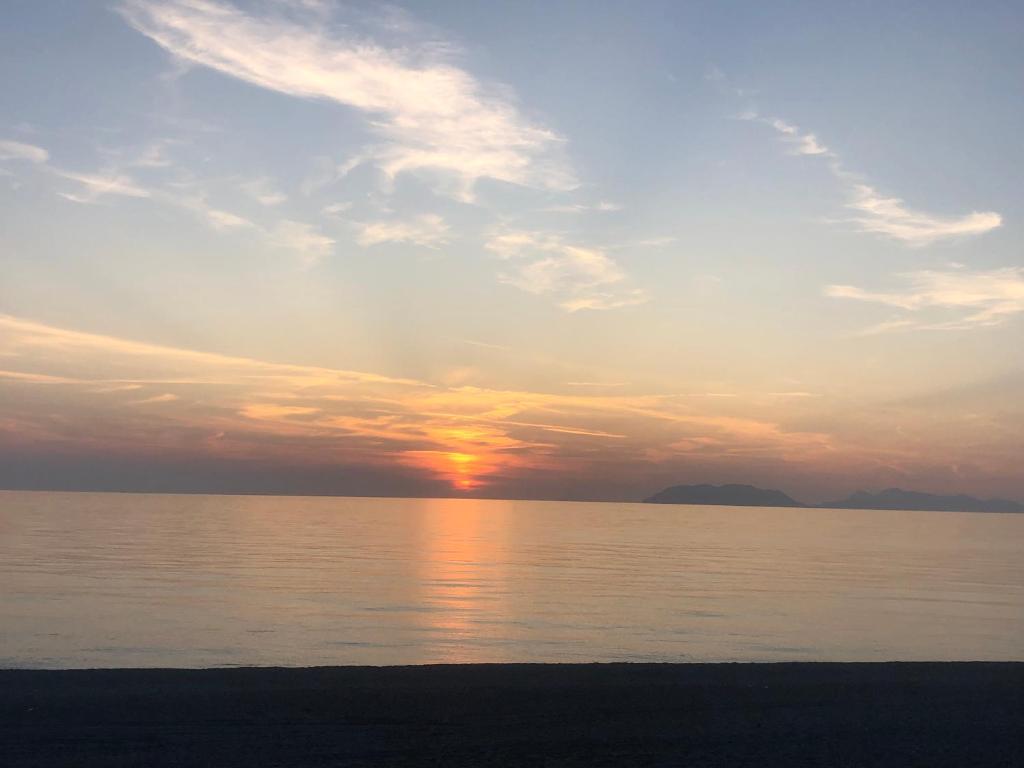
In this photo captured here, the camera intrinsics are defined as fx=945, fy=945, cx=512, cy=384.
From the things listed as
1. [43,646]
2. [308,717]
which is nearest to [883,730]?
[308,717]

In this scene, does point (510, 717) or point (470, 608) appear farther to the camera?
point (470, 608)

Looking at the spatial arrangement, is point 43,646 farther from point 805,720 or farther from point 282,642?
point 805,720

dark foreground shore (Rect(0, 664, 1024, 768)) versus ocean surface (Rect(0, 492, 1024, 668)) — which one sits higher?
dark foreground shore (Rect(0, 664, 1024, 768))

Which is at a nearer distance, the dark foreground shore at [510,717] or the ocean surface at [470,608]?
the dark foreground shore at [510,717]

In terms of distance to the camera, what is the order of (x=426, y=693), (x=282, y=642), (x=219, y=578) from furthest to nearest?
(x=219, y=578), (x=282, y=642), (x=426, y=693)

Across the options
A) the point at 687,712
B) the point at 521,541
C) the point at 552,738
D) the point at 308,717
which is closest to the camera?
the point at 552,738

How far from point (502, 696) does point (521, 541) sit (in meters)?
77.3

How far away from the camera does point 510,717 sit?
1470 centimetres

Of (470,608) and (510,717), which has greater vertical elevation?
(510,717)

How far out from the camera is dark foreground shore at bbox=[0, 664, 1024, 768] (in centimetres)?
1243

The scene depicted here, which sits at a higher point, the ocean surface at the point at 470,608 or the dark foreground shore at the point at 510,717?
the dark foreground shore at the point at 510,717

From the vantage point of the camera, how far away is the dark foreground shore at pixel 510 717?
1243 cm

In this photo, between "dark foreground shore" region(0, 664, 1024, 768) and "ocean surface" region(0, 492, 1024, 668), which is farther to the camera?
"ocean surface" region(0, 492, 1024, 668)

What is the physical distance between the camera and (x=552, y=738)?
13.4 metres
